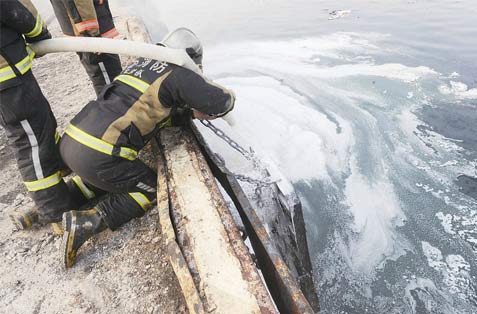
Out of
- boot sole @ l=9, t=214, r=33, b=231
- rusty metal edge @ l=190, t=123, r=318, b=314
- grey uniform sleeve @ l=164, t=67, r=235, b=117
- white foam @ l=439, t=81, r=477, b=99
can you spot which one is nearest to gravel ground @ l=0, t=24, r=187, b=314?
boot sole @ l=9, t=214, r=33, b=231

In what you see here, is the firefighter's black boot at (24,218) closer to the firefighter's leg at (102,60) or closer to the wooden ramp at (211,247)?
the wooden ramp at (211,247)

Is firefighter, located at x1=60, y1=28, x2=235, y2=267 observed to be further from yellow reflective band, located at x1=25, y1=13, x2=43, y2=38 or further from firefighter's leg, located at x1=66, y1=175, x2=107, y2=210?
yellow reflective band, located at x1=25, y1=13, x2=43, y2=38

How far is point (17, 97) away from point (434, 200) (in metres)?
3.50

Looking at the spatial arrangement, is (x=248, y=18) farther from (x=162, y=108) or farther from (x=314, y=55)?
(x=162, y=108)

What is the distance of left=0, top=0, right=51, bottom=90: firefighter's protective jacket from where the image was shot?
171 cm

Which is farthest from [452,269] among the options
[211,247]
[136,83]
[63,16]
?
[63,16]

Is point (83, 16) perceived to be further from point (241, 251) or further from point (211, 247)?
point (241, 251)

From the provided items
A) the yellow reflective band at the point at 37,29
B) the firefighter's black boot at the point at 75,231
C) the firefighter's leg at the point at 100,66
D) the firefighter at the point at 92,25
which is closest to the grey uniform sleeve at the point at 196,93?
the yellow reflective band at the point at 37,29

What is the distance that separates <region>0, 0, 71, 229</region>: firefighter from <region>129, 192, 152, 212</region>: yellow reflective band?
1.45 feet

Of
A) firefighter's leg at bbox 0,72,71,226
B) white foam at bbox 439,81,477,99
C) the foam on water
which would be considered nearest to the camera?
firefighter's leg at bbox 0,72,71,226

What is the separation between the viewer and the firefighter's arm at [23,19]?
1.70 m

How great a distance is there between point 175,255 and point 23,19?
1.53 metres

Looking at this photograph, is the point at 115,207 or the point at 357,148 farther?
the point at 357,148

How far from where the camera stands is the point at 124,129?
1928 mm
